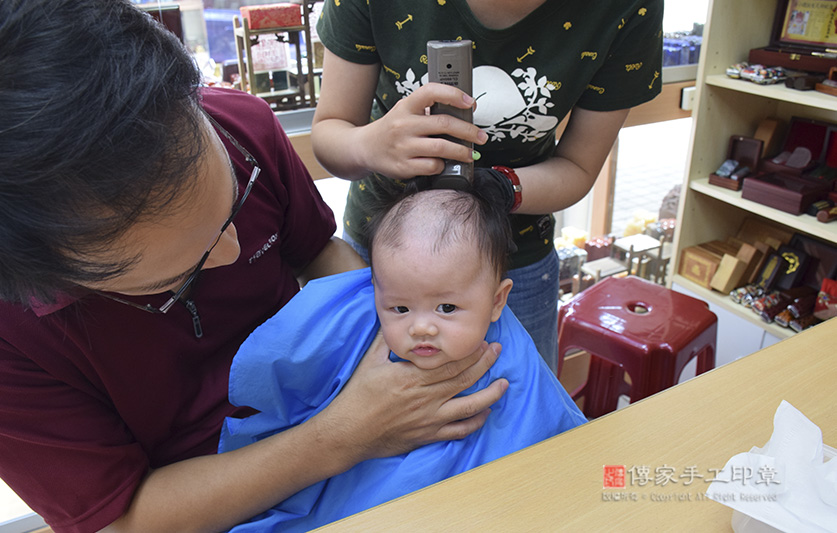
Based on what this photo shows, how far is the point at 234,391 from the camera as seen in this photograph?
918mm

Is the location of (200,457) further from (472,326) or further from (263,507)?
(472,326)

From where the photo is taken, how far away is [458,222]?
0.89 meters

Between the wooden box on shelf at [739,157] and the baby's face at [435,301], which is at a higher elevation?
the baby's face at [435,301]

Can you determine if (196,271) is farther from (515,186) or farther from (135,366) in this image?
(515,186)

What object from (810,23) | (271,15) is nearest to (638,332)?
(810,23)

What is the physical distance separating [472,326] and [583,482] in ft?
0.95

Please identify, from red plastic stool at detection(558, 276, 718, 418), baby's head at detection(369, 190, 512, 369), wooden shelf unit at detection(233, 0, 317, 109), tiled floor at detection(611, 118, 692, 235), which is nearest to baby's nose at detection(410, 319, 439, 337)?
baby's head at detection(369, 190, 512, 369)

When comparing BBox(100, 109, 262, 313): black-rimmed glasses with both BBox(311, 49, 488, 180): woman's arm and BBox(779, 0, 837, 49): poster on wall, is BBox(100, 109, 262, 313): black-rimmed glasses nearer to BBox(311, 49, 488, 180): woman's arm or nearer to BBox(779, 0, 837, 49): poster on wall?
BBox(311, 49, 488, 180): woman's arm

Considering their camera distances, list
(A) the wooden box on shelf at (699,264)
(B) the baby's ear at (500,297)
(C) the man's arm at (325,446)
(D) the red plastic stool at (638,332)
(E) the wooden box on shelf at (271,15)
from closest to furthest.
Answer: (C) the man's arm at (325,446) → (B) the baby's ear at (500,297) → (D) the red plastic stool at (638,332) → (E) the wooden box on shelf at (271,15) → (A) the wooden box on shelf at (699,264)

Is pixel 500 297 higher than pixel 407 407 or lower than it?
higher

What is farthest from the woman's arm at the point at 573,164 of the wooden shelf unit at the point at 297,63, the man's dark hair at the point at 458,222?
the wooden shelf unit at the point at 297,63

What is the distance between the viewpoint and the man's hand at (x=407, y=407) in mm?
878

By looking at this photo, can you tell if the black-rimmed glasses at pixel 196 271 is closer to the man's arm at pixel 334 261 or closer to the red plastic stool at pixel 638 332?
the man's arm at pixel 334 261

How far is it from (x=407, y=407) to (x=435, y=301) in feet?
0.54
